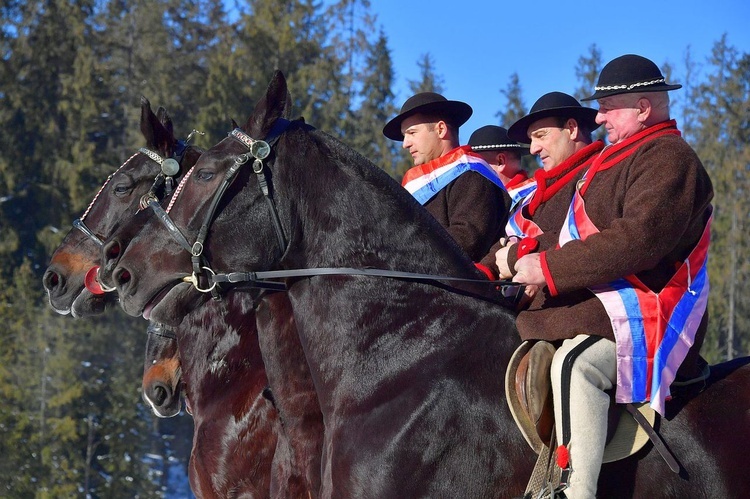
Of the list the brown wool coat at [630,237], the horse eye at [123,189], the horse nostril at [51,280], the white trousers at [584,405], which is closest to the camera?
the white trousers at [584,405]

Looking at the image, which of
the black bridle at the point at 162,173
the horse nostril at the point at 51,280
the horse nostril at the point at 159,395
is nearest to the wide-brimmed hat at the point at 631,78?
the black bridle at the point at 162,173

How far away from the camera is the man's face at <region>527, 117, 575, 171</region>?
21.5ft

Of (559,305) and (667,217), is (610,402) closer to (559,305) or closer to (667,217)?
(559,305)

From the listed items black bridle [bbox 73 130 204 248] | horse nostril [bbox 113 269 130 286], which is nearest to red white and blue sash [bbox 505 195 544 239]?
horse nostril [bbox 113 269 130 286]

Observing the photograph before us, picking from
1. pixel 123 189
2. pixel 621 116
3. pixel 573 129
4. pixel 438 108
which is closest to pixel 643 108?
pixel 621 116

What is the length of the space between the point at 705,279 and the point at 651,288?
329 millimetres

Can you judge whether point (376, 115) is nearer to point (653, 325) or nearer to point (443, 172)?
point (443, 172)

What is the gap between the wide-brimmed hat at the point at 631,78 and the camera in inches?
204

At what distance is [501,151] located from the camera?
31.6 feet

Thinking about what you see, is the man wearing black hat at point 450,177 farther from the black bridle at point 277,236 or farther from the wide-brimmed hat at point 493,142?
the wide-brimmed hat at point 493,142

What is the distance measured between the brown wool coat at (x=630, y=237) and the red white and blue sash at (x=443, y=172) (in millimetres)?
1888

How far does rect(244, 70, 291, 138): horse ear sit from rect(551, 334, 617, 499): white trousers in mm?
1817

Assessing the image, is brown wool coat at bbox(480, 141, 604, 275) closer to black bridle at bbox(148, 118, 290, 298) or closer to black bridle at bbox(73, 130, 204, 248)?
black bridle at bbox(148, 118, 290, 298)

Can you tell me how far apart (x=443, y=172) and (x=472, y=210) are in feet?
1.45
